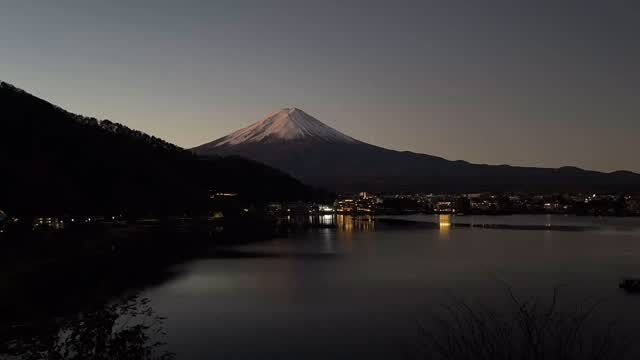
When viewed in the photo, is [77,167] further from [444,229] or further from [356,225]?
[356,225]

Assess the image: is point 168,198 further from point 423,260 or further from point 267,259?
point 423,260

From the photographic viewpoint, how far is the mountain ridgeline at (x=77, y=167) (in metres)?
47.8

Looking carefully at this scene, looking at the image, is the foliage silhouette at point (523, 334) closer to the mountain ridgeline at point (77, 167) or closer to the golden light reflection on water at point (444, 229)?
the mountain ridgeline at point (77, 167)

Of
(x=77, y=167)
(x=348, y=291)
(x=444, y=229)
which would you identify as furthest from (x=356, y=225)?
(x=348, y=291)

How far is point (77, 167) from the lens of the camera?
199 ft

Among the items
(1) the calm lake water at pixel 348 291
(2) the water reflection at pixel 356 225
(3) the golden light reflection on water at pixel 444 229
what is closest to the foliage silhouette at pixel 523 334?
(1) the calm lake water at pixel 348 291

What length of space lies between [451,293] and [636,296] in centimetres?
753

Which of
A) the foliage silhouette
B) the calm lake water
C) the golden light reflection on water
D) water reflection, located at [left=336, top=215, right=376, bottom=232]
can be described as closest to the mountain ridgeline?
the calm lake water

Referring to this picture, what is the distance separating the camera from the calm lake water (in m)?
18.0

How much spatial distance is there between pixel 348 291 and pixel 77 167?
135ft

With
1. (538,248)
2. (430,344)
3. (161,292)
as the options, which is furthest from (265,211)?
(430,344)

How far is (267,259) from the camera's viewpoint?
43.2 m

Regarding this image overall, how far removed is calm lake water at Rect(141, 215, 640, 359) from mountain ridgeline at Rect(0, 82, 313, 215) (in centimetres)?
1555

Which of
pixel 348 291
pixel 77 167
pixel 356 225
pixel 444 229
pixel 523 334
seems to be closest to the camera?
pixel 523 334
